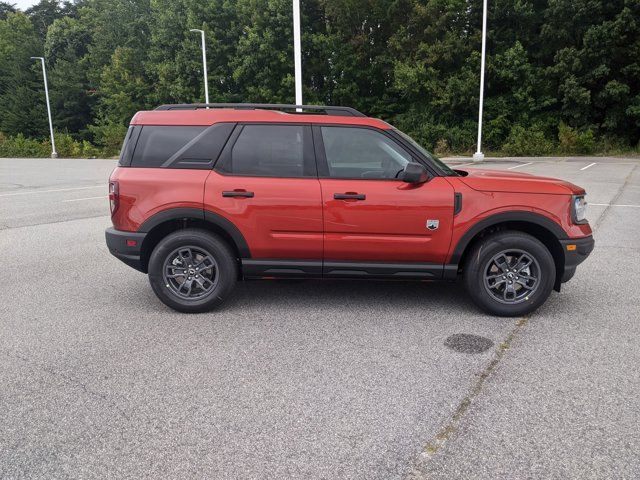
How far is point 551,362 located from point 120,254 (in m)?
3.76

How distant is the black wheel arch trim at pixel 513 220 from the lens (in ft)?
15.1

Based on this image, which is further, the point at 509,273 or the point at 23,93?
the point at 23,93

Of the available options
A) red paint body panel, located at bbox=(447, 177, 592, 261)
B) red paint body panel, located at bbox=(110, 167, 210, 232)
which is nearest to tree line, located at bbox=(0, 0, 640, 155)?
red paint body panel, located at bbox=(447, 177, 592, 261)

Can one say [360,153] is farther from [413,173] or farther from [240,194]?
[240,194]

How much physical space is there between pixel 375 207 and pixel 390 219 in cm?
17

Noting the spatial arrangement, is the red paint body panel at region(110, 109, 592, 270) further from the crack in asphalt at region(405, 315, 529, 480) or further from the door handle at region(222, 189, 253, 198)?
the crack in asphalt at region(405, 315, 529, 480)

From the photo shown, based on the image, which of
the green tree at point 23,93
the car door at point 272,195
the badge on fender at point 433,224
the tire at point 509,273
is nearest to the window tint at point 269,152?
the car door at point 272,195

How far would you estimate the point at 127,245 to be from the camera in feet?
16.0

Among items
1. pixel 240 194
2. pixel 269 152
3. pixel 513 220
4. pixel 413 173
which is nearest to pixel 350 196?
pixel 413 173

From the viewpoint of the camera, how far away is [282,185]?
469 centimetres

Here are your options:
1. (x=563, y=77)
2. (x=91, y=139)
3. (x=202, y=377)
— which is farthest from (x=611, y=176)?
(x=91, y=139)

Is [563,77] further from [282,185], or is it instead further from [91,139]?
[91,139]

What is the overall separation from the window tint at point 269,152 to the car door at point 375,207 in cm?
18

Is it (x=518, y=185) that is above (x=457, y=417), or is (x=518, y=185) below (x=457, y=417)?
above
